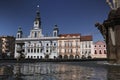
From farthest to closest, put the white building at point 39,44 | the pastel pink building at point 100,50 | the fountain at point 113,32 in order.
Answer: the white building at point 39,44
the pastel pink building at point 100,50
the fountain at point 113,32

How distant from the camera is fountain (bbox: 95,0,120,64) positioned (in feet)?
67.5

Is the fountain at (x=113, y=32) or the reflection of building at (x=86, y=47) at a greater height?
the reflection of building at (x=86, y=47)

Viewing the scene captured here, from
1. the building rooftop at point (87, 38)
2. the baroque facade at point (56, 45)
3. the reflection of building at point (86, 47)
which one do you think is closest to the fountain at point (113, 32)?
the baroque facade at point (56, 45)

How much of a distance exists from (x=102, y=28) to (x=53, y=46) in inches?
4361

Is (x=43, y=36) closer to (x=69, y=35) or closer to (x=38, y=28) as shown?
(x=38, y=28)

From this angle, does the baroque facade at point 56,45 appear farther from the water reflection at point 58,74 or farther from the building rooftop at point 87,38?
the water reflection at point 58,74

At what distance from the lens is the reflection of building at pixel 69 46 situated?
429ft

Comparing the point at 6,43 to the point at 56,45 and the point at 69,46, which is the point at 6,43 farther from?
the point at 69,46

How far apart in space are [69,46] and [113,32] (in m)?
111

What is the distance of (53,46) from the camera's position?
134 meters

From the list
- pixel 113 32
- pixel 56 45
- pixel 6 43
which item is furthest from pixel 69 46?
pixel 113 32

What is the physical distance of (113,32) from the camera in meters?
21.2

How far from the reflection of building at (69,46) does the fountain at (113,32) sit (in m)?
107

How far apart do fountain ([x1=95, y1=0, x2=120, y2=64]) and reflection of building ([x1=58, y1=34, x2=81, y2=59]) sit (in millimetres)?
107203
